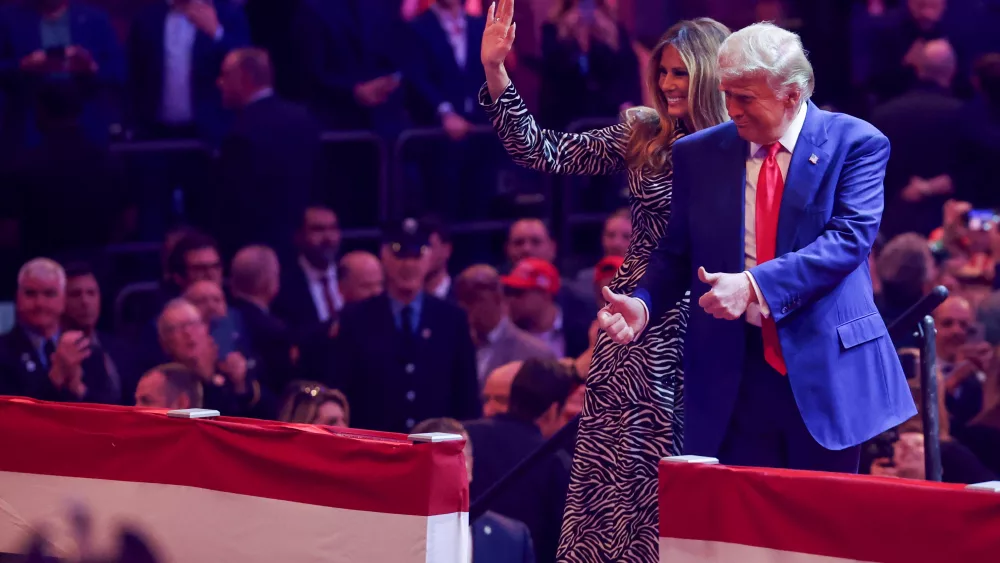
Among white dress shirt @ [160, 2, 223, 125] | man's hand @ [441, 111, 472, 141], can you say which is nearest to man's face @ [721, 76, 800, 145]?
white dress shirt @ [160, 2, 223, 125]

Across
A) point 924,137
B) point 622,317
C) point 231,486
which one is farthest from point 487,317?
point 622,317

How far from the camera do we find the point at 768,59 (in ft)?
10.9

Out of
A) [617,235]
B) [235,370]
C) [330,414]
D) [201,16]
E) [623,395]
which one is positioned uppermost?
[201,16]

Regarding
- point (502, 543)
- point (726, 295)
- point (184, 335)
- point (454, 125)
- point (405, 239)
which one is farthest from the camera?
point (454, 125)

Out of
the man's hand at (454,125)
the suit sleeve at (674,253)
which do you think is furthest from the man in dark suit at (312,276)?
the suit sleeve at (674,253)

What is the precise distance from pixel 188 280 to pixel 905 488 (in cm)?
562

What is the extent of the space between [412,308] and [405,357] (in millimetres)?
268

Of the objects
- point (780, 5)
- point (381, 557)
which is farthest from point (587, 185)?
point (381, 557)

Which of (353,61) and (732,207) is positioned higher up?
→ (353,61)

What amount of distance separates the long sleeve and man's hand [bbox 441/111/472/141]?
17.6 feet

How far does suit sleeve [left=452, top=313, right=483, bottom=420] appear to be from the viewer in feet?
24.8

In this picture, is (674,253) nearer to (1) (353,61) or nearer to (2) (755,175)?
(2) (755,175)

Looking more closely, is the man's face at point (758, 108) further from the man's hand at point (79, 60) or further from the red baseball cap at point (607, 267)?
the man's hand at point (79, 60)

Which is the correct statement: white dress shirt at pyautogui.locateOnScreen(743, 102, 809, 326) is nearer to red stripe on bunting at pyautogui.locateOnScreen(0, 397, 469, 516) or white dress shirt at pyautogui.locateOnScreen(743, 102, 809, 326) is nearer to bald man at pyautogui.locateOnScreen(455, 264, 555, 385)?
red stripe on bunting at pyautogui.locateOnScreen(0, 397, 469, 516)
